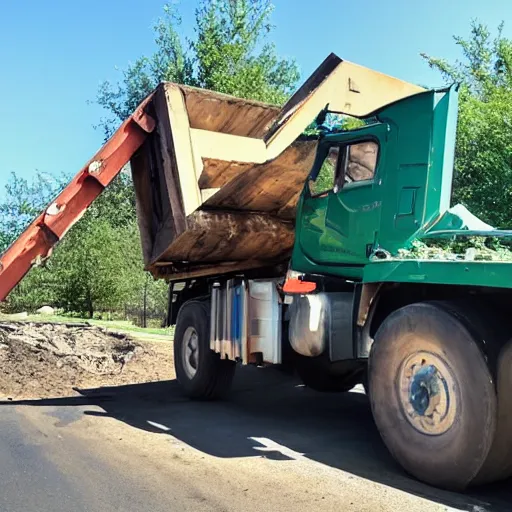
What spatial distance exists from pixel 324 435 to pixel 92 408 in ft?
9.77

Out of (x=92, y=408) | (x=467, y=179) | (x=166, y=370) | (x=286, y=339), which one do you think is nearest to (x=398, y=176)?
(x=286, y=339)

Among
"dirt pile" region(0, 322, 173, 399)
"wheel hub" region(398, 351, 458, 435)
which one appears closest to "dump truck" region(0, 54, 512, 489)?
"wheel hub" region(398, 351, 458, 435)

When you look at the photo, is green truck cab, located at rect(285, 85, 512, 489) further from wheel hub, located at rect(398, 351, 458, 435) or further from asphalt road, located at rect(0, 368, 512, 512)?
asphalt road, located at rect(0, 368, 512, 512)

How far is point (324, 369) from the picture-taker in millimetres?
7742

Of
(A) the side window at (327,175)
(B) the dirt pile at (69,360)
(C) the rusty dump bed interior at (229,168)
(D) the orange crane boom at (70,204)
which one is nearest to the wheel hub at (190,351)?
(C) the rusty dump bed interior at (229,168)

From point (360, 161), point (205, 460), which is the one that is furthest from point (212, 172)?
point (205, 460)

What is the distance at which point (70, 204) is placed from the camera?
23.7ft

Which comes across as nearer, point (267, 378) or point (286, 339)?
point (286, 339)

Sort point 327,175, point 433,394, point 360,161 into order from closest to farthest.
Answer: point 433,394, point 360,161, point 327,175

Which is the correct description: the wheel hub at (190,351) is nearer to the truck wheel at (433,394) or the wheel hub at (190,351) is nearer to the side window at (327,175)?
the side window at (327,175)

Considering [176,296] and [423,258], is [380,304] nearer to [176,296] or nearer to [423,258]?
[423,258]

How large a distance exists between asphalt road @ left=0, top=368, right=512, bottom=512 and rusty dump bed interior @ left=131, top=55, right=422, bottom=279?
198 centimetres

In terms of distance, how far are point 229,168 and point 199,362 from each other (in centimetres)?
257

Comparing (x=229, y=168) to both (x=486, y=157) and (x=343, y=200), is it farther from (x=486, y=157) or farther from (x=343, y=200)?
(x=486, y=157)
